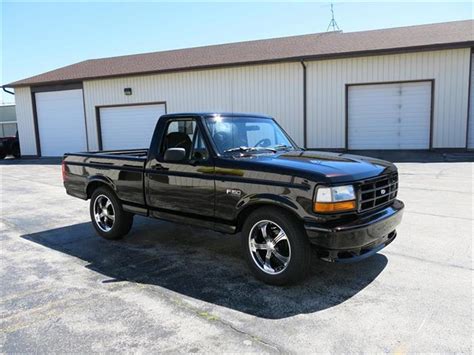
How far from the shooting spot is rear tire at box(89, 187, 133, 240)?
579 cm

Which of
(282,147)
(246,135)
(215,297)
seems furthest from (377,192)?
(215,297)

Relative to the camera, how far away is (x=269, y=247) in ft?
13.5

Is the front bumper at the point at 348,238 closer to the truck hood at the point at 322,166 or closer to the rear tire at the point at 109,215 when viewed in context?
the truck hood at the point at 322,166

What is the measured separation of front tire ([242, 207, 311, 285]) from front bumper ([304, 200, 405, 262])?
16 cm

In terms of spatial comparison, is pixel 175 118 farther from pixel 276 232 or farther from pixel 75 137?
pixel 75 137

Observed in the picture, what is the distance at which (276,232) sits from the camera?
13.5ft

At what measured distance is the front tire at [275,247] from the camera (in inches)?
150

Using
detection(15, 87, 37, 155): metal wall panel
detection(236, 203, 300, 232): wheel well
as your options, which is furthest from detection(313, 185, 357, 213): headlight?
detection(15, 87, 37, 155): metal wall panel

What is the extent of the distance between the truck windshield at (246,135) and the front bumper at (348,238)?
4.84 feet

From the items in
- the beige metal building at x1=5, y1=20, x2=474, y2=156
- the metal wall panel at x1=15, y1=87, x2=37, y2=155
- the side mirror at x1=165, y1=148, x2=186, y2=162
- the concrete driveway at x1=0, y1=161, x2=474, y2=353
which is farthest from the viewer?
the metal wall panel at x1=15, y1=87, x2=37, y2=155

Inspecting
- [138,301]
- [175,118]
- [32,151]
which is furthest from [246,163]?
[32,151]

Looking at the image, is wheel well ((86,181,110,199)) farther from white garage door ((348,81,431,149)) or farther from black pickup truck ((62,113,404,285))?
white garage door ((348,81,431,149))

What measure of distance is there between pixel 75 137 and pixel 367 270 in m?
20.8

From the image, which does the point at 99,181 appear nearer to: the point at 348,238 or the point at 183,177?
the point at 183,177
